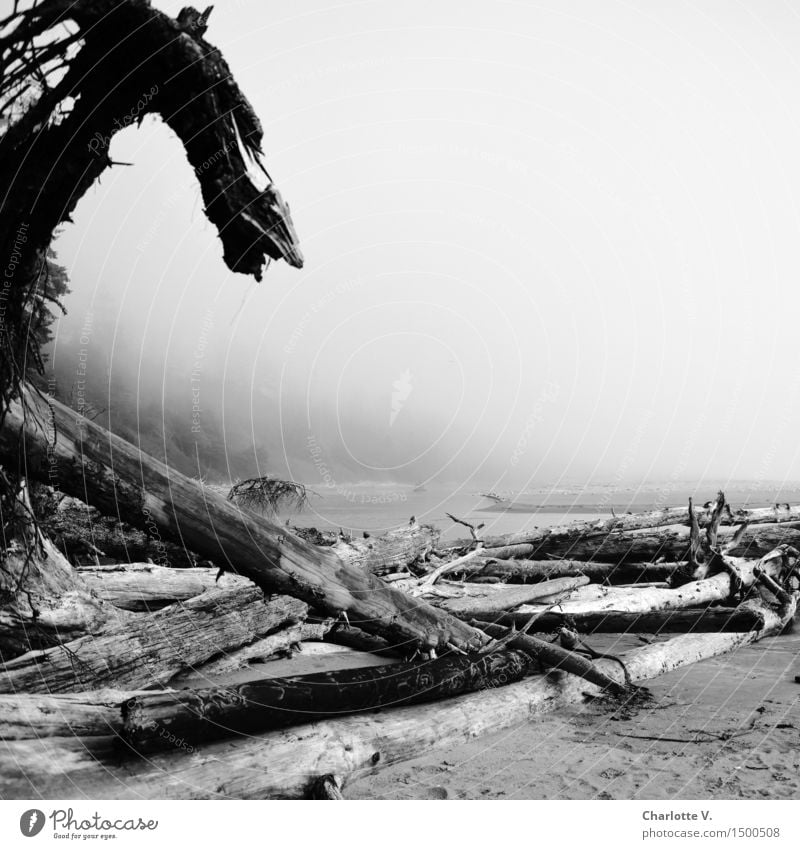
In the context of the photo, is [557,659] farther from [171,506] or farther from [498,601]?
[171,506]

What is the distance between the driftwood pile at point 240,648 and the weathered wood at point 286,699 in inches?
0.4

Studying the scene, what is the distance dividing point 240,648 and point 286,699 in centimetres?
250

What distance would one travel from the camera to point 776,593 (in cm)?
786

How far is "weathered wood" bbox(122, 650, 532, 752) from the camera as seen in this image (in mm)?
3354

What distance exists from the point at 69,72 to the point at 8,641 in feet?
11.9

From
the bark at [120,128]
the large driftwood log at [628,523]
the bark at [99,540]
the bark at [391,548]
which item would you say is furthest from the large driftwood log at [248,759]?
the large driftwood log at [628,523]

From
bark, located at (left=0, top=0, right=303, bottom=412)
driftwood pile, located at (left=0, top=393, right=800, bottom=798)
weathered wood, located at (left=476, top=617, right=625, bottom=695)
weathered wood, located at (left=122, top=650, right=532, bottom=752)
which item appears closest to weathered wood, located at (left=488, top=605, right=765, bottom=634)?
driftwood pile, located at (left=0, top=393, right=800, bottom=798)

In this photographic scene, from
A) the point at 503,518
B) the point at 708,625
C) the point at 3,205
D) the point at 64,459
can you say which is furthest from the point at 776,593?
the point at 503,518

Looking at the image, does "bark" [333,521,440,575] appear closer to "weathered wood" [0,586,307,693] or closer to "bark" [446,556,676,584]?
"bark" [446,556,676,584]

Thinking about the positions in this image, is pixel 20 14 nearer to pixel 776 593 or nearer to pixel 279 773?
pixel 279 773

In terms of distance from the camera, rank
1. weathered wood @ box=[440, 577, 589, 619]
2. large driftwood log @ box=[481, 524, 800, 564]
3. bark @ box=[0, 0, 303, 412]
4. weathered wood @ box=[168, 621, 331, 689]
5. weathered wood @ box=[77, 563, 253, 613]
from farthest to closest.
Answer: large driftwood log @ box=[481, 524, 800, 564], weathered wood @ box=[440, 577, 589, 619], weathered wood @ box=[77, 563, 253, 613], weathered wood @ box=[168, 621, 331, 689], bark @ box=[0, 0, 303, 412]

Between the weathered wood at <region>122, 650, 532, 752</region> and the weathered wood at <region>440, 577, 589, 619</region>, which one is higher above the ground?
the weathered wood at <region>122, 650, 532, 752</region>

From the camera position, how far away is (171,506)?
12.1ft

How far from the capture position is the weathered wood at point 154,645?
14.4 feet
